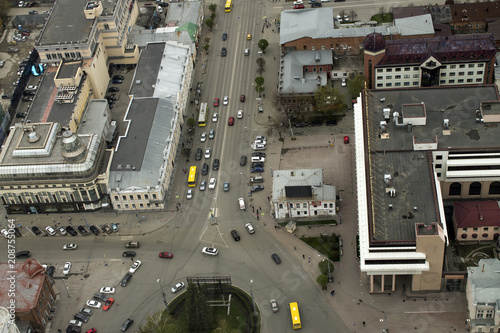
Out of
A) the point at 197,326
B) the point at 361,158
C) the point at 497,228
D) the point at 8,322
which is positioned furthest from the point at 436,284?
the point at 8,322

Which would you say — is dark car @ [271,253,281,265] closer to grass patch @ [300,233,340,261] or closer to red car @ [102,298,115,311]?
grass patch @ [300,233,340,261]

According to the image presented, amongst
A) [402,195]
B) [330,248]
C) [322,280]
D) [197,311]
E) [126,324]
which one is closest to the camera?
[197,311]

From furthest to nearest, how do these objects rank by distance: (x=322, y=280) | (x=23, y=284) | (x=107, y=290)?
(x=107, y=290) → (x=322, y=280) → (x=23, y=284)

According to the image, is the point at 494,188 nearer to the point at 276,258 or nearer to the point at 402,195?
the point at 402,195

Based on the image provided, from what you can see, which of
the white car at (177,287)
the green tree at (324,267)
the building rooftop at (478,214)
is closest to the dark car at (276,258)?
the green tree at (324,267)

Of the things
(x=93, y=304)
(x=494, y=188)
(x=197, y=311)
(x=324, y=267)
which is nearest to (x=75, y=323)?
(x=93, y=304)

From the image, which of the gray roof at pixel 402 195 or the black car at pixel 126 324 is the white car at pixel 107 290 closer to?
the black car at pixel 126 324

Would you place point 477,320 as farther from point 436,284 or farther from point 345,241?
point 345,241

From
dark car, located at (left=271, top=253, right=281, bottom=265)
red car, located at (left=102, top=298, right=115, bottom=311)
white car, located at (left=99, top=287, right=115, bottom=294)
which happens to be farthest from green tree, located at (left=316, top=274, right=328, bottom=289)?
white car, located at (left=99, top=287, right=115, bottom=294)
